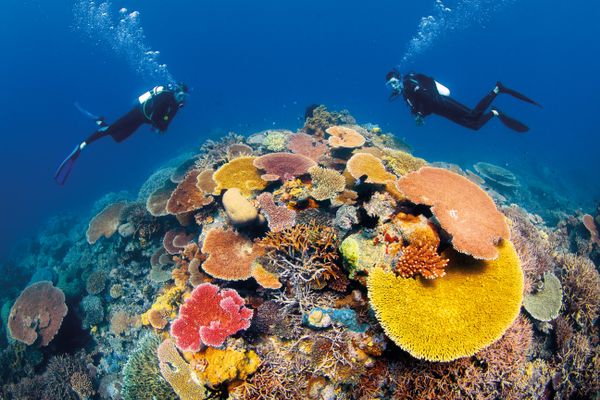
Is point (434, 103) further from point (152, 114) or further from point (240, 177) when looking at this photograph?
point (152, 114)

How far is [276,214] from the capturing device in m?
4.89

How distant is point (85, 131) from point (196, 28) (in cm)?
5067

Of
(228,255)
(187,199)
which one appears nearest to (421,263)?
(228,255)

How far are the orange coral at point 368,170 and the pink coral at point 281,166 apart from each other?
121 centimetres

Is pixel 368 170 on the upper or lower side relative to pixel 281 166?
lower

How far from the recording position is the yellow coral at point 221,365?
3594mm

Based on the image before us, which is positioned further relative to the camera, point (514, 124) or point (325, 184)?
point (514, 124)

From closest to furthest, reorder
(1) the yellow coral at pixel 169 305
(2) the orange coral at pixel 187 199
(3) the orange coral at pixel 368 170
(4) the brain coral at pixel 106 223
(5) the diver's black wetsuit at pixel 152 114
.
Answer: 1. (3) the orange coral at pixel 368 170
2. (1) the yellow coral at pixel 169 305
3. (2) the orange coral at pixel 187 199
4. (5) the diver's black wetsuit at pixel 152 114
5. (4) the brain coral at pixel 106 223

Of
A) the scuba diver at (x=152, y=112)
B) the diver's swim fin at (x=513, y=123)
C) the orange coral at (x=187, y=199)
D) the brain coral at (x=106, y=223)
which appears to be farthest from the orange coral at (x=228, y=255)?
the diver's swim fin at (x=513, y=123)

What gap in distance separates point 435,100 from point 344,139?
3.56m

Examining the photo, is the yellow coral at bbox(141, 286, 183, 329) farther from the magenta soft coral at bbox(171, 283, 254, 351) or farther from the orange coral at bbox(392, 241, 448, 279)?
the orange coral at bbox(392, 241, 448, 279)

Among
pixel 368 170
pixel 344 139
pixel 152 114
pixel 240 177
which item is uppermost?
pixel 152 114

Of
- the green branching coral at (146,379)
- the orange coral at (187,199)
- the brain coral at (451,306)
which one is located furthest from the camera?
the orange coral at (187,199)

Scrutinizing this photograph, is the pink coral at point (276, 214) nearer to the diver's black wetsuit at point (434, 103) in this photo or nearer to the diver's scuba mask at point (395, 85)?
the diver's scuba mask at point (395, 85)
